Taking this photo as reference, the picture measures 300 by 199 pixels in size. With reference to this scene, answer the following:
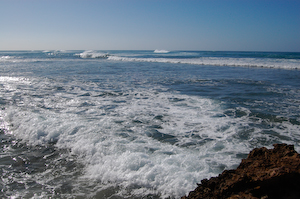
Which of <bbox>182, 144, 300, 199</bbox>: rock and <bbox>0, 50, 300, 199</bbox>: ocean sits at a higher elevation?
<bbox>182, 144, 300, 199</bbox>: rock

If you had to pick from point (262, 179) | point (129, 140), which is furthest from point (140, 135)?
point (262, 179)

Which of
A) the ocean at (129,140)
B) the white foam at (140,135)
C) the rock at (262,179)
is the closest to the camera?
the rock at (262,179)

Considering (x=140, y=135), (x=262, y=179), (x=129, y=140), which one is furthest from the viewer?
(x=140, y=135)

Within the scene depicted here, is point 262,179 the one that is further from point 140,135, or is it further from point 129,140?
point 140,135

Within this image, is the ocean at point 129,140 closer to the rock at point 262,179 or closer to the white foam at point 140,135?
the white foam at point 140,135

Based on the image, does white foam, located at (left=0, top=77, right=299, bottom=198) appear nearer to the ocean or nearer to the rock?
the ocean

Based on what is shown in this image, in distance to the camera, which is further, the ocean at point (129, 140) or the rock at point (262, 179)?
the ocean at point (129, 140)

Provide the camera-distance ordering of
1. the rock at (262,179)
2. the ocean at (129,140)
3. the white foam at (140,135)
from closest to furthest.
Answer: the rock at (262,179), the ocean at (129,140), the white foam at (140,135)

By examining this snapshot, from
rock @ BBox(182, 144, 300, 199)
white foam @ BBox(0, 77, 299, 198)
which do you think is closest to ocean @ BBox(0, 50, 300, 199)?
white foam @ BBox(0, 77, 299, 198)

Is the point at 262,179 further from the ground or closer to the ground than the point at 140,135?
further from the ground

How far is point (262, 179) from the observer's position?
185 centimetres

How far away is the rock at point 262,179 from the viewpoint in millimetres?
1802

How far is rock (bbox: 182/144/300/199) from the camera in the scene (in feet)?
5.91

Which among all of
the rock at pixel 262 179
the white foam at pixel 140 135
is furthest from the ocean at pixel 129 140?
the rock at pixel 262 179
